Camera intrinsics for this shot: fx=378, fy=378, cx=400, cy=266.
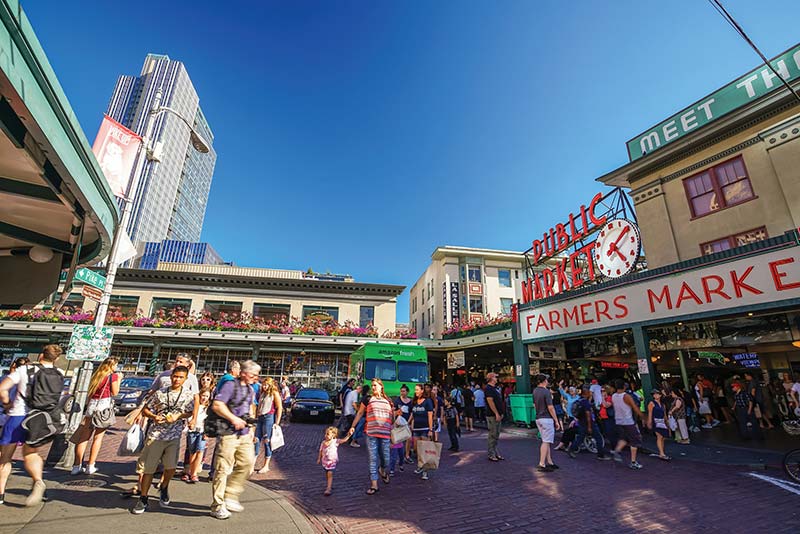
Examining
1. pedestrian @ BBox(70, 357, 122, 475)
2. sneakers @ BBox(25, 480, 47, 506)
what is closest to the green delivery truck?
pedestrian @ BBox(70, 357, 122, 475)

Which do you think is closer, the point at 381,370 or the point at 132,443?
the point at 132,443

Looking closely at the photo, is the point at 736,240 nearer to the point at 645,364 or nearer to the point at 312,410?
the point at 645,364

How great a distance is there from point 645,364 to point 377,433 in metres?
10.4

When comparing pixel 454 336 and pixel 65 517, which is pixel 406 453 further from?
pixel 454 336

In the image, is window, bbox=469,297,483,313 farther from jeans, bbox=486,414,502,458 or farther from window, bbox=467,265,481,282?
jeans, bbox=486,414,502,458

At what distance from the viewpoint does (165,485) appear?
5.16 meters

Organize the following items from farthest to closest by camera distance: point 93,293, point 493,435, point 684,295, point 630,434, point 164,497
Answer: point 684,295
point 493,435
point 630,434
point 93,293
point 164,497

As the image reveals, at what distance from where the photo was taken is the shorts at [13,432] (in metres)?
4.72

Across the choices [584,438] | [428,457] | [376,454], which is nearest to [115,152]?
[376,454]

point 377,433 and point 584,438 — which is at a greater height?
point 377,433

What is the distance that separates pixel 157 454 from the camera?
497 cm

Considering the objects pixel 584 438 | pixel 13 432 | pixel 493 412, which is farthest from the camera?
pixel 584 438

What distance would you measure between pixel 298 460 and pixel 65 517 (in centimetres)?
490

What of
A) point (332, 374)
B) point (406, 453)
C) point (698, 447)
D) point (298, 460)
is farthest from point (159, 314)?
point (698, 447)
